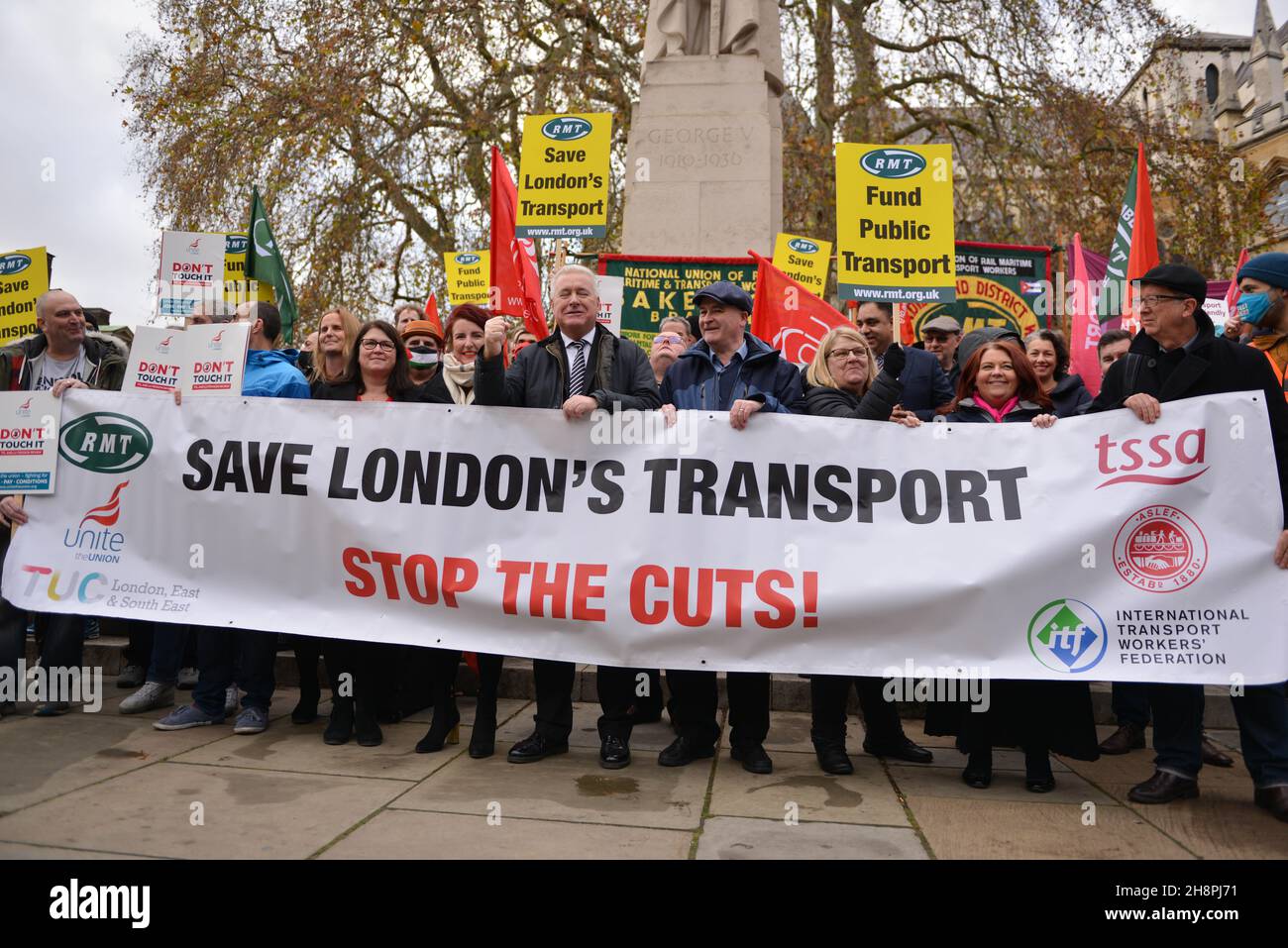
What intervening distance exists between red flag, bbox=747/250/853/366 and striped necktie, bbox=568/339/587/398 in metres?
2.69

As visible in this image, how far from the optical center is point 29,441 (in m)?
5.33

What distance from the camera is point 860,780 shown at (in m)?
4.52

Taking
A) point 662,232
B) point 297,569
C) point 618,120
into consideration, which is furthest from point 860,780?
point 618,120

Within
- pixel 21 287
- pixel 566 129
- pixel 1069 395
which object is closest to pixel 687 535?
pixel 1069 395

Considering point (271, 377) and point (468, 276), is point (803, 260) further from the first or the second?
point (271, 377)

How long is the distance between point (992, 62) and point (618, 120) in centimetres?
723

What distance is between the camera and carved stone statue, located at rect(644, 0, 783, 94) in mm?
10375

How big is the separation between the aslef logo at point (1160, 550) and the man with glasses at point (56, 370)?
5012 mm

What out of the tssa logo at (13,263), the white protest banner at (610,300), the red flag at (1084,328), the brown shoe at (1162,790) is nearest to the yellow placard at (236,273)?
the tssa logo at (13,263)

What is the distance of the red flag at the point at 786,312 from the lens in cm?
738

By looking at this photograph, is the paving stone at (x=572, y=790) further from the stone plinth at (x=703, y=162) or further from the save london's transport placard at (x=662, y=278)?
the stone plinth at (x=703, y=162)
